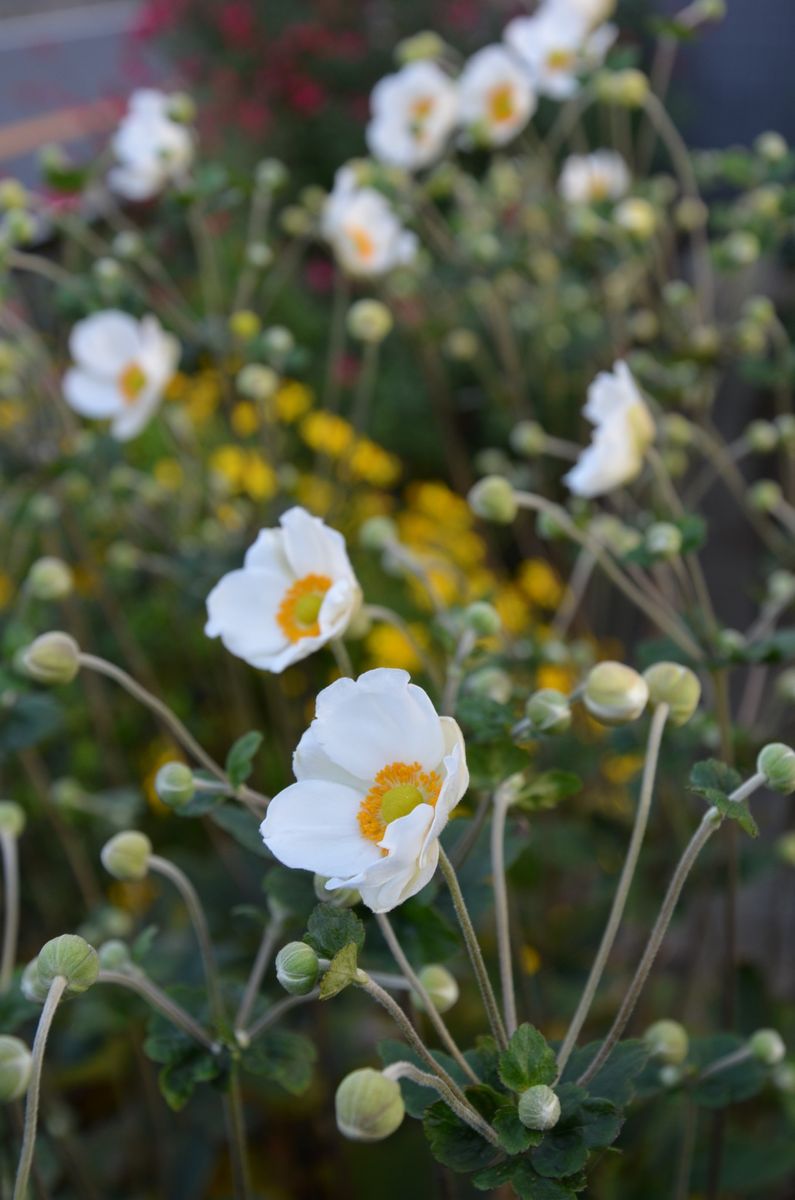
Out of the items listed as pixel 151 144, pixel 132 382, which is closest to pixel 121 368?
pixel 132 382

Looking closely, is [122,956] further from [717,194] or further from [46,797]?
[717,194]

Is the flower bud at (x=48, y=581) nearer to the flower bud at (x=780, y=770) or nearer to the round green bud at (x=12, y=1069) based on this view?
the round green bud at (x=12, y=1069)

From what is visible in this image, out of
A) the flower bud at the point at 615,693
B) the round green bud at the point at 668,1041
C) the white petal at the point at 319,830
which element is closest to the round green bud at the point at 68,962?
the white petal at the point at 319,830

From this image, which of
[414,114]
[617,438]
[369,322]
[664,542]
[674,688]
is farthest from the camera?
[414,114]

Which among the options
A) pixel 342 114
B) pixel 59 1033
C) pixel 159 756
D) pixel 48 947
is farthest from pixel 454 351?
pixel 342 114

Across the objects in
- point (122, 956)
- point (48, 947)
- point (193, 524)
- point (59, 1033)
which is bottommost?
point (59, 1033)

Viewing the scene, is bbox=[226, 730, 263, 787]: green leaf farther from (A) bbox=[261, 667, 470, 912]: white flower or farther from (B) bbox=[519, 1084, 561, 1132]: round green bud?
(B) bbox=[519, 1084, 561, 1132]: round green bud

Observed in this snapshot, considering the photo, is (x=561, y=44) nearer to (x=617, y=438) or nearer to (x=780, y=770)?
(x=617, y=438)
